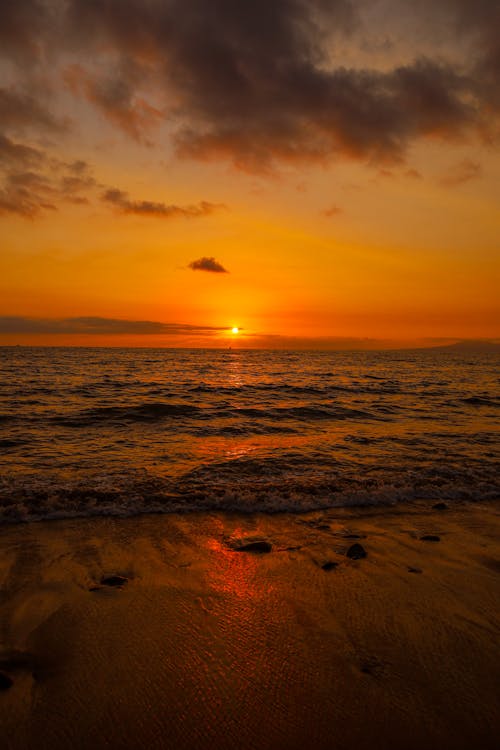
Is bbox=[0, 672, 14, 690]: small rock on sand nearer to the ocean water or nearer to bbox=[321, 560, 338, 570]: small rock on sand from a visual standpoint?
bbox=[321, 560, 338, 570]: small rock on sand

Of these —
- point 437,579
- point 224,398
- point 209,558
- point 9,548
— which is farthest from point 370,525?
point 224,398

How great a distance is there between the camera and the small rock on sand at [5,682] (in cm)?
323

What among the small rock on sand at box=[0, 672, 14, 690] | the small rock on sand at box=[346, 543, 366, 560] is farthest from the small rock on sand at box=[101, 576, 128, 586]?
the small rock on sand at box=[346, 543, 366, 560]

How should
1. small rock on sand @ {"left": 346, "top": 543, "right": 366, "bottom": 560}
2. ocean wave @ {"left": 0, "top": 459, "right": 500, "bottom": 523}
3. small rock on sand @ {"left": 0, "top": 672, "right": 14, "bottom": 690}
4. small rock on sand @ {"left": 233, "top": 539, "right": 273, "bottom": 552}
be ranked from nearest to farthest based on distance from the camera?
small rock on sand @ {"left": 0, "top": 672, "right": 14, "bottom": 690}, small rock on sand @ {"left": 346, "top": 543, "right": 366, "bottom": 560}, small rock on sand @ {"left": 233, "top": 539, "right": 273, "bottom": 552}, ocean wave @ {"left": 0, "top": 459, "right": 500, "bottom": 523}

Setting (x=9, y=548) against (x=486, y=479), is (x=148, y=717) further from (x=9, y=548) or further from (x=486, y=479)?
(x=486, y=479)

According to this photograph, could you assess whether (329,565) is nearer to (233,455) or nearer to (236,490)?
(236,490)

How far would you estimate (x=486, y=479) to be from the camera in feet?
30.9

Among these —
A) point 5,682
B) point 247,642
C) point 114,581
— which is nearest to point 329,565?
point 247,642

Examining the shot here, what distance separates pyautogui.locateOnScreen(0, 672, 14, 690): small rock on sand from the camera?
3227 millimetres

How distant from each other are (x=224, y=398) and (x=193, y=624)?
71.0ft

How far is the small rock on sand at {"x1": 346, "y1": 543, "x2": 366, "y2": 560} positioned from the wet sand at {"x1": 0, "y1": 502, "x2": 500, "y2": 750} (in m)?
0.10

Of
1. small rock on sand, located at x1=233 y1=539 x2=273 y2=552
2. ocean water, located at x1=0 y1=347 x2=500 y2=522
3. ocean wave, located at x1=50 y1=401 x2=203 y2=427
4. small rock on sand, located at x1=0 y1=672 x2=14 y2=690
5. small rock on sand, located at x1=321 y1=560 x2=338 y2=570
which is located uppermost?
small rock on sand, located at x1=0 y1=672 x2=14 y2=690

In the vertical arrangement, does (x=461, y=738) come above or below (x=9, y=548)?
Answer: above

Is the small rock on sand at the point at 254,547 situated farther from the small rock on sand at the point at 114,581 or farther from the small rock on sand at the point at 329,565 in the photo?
the small rock on sand at the point at 114,581
